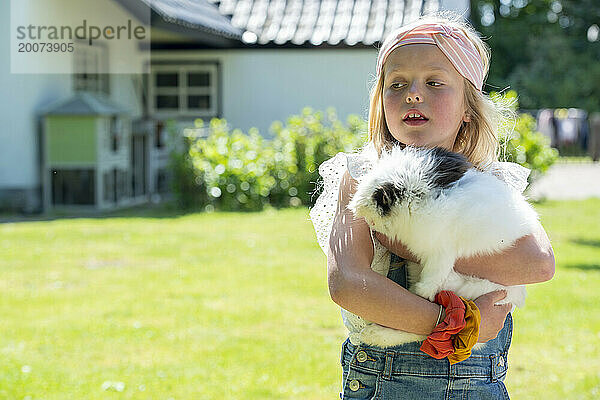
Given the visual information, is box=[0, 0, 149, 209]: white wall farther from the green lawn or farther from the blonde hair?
the blonde hair

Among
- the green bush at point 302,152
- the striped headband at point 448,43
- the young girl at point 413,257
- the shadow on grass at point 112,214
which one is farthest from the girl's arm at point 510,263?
the green bush at point 302,152

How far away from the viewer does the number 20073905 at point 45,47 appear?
1105 centimetres

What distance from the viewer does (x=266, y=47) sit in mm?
14711

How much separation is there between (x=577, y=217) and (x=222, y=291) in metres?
6.23

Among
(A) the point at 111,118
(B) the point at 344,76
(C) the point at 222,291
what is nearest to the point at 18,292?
(C) the point at 222,291

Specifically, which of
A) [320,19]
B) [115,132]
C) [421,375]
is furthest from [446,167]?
[320,19]

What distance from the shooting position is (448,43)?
1.80 m

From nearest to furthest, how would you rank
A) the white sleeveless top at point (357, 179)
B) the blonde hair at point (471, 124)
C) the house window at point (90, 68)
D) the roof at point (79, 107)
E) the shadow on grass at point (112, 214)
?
the white sleeveless top at point (357, 179) < the blonde hair at point (471, 124) < the shadow on grass at point (112, 214) < the roof at point (79, 107) < the house window at point (90, 68)

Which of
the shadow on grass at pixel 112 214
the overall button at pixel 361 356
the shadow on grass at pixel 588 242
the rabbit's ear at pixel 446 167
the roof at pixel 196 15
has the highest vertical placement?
the roof at pixel 196 15

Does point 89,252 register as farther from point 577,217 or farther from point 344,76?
point 344,76

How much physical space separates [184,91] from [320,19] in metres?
2.81

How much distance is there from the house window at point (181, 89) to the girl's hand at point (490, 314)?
44.6 ft

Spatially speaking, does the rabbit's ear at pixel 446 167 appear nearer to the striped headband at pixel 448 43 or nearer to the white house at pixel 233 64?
the striped headband at pixel 448 43

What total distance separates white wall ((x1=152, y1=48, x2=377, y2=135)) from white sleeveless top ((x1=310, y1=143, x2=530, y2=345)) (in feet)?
40.4
